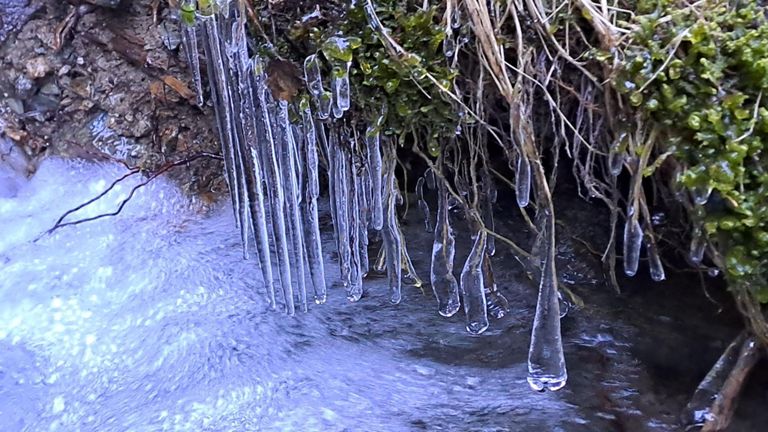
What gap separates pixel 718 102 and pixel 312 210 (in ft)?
3.98

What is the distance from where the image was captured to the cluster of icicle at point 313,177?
182 cm

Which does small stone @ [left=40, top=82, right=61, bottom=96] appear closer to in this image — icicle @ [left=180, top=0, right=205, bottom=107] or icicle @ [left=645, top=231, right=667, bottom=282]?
icicle @ [left=180, top=0, right=205, bottom=107]

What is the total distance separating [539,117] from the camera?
210 cm

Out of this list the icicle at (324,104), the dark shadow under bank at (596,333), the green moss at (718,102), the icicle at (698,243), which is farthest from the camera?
the dark shadow under bank at (596,333)

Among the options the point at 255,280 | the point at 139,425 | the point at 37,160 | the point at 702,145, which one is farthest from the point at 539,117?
the point at 37,160

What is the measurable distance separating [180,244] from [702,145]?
1.89 metres

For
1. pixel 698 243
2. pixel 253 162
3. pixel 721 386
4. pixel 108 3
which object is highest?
pixel 108 3

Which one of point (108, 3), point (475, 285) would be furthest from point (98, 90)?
point (475, 285)

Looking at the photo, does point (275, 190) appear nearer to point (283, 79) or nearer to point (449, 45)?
point (283, 79)

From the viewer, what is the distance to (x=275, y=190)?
2.01 meters

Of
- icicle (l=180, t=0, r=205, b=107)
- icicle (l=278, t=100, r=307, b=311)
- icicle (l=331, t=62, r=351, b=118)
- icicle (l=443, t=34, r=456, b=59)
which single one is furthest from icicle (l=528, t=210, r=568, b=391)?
Answer: icicle (l=180, t=0, r=205, b=107)

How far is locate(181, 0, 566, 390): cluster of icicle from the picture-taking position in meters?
1.82

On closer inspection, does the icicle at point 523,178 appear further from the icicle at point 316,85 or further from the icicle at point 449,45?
the icicle at point 316,85

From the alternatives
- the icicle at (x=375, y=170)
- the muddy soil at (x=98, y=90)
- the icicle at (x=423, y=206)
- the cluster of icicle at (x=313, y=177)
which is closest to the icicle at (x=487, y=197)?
the cluster of icicle at (x=313, y=177)
